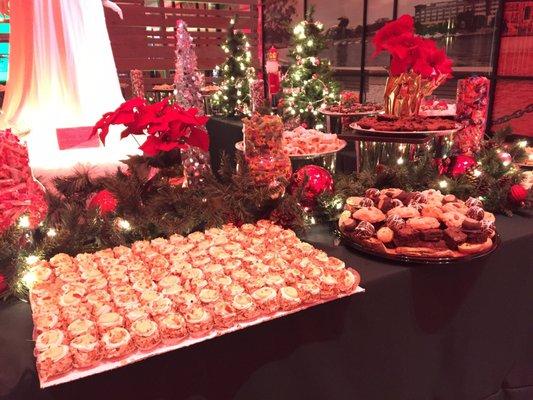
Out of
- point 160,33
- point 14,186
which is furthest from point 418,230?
point 160,33

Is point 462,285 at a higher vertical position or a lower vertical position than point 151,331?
lower

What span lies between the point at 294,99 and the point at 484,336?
422cm

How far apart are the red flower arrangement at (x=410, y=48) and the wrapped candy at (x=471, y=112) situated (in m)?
0.12

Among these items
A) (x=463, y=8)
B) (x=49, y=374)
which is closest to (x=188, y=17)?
(x=463, y=8)

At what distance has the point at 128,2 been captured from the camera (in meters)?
7.16

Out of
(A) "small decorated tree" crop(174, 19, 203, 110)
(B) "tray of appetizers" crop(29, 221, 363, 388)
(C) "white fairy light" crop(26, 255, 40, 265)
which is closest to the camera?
(B) "tray of appetizers" crop(29, 221, 363, 388)

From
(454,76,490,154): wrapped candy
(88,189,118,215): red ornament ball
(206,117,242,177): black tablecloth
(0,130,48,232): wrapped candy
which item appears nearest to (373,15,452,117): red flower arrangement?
(454,76,490,154): wrapped candy

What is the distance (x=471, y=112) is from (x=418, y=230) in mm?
1046

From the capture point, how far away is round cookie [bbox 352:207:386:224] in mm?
1331

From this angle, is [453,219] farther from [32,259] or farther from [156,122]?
[32,259]

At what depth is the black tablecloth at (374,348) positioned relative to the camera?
3.12 ft

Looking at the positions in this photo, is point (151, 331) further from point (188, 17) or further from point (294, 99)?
point (188, 17)

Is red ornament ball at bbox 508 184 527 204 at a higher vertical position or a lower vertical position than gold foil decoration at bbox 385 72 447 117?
lower

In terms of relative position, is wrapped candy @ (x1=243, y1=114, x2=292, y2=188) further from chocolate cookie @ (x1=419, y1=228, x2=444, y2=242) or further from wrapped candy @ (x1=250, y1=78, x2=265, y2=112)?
wrapped candy @ (x1=250, y1=78, x2=265, y2=112)
